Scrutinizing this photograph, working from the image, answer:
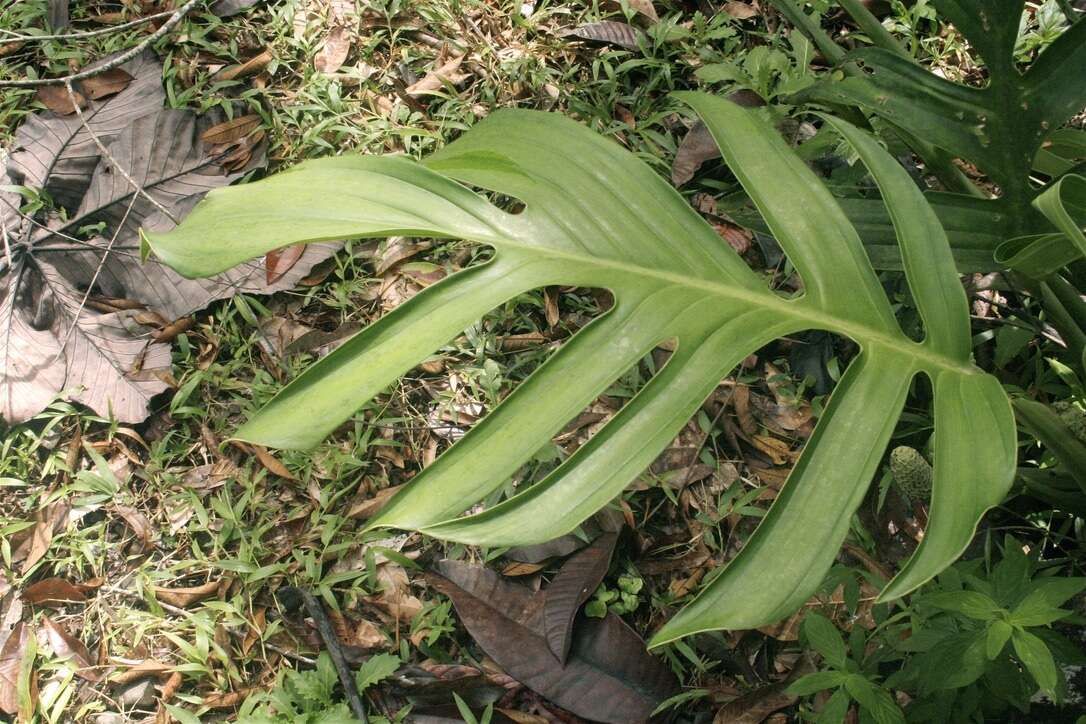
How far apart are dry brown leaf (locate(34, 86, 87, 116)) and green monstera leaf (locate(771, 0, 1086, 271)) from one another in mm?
1710

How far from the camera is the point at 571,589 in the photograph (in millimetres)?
1664

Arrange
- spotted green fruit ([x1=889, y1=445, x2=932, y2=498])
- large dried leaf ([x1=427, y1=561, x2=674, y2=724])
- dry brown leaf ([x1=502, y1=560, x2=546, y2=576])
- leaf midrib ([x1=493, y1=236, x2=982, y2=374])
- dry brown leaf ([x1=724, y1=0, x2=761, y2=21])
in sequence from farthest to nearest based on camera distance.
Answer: dry brown leaf ([x1=724, y1=0, x2=761, y2=21])
dry brown leaf ([x1=502, y1=560, x2=546, y2=576])
large dried leaf ([x1=427, y1=561, x2=674, y2=724])
spotted green fruit ([x1=889, y1=445, x2=932, y2=498])
leaf midrib ([x1=493, y1=236, x2=982, y2=374])

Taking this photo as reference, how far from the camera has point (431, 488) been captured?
945mm

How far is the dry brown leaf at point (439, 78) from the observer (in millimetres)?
2170

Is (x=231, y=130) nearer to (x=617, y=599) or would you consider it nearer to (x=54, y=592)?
(x=54, y=592)

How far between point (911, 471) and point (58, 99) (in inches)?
81.2

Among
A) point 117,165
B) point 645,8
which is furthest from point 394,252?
point 645,8

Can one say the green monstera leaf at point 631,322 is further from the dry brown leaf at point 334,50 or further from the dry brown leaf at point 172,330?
the dry brown leaf at point 334,50

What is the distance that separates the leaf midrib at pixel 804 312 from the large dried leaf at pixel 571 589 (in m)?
0.70

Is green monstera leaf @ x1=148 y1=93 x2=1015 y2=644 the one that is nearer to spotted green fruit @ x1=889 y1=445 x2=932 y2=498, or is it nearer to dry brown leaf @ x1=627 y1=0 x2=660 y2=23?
spotted green fruit @ x1=889 y1=445 x2=932 y2=498

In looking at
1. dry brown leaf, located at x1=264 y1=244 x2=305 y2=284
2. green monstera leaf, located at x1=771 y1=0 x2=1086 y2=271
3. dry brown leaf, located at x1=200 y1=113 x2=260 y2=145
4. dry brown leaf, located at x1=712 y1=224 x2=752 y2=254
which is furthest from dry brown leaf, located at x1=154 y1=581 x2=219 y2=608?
green monstera leaf, located at x1=771 y1=0 x2=1086 y2=271

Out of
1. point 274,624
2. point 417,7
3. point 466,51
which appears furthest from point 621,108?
point 274,624

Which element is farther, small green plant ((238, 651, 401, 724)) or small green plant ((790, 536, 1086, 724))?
small green plant ((238, 651, 401, 724))

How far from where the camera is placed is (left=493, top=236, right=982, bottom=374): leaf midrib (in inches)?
43.7
